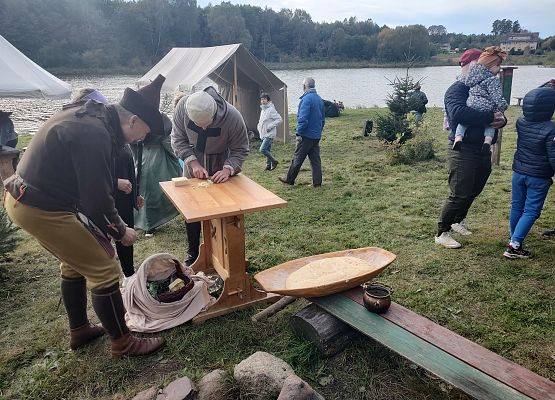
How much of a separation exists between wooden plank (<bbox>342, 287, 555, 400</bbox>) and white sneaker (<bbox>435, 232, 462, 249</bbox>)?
182 cm

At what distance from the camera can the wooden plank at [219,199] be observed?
108 inches

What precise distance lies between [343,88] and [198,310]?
27.0 m

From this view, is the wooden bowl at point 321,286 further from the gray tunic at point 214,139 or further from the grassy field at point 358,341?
the gray tunic at point 214,139

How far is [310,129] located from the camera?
258 inches

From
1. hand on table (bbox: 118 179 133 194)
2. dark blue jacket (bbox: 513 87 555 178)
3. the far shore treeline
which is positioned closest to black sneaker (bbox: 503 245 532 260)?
dark blue jacket (bbox: 513 87 555 178)

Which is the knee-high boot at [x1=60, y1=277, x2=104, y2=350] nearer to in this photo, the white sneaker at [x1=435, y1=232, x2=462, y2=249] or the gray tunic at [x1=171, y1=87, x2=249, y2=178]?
the gray tunic at [x1=171, y1=87, x2=249, y2=178]

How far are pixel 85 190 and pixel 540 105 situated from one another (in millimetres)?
3579

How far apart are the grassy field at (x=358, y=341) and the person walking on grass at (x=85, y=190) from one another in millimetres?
367

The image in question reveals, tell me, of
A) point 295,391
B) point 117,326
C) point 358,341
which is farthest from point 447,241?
point 117,326

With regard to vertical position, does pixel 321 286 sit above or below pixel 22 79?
below

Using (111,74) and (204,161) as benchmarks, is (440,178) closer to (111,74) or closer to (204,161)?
(204,161)

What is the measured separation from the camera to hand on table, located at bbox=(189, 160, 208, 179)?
3.59 m

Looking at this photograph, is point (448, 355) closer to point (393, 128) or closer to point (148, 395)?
point (148, 395)

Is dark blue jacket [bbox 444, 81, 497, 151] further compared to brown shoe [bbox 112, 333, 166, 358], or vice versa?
dark blue jacket [bbox 444, 81, 497, 151]
